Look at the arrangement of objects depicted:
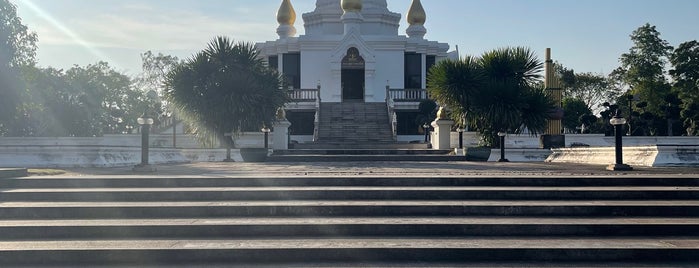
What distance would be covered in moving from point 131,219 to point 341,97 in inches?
1187

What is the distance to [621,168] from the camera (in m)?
11.3

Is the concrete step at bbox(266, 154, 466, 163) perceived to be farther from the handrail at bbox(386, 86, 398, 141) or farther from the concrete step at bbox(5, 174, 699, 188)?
the handrail at bbox(386, 86, 398, 141)

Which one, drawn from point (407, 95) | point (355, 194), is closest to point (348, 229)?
point (355, 194)

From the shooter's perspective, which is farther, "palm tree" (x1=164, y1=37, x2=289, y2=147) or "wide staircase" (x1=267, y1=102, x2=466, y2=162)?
"palm tree" (x1=164, y1=37, x2=289, y2=147)

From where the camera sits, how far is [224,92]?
21812 millimetres

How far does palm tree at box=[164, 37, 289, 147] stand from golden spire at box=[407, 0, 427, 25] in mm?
22116

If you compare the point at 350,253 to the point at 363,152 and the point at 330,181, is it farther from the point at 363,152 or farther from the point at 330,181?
the point at 363,152

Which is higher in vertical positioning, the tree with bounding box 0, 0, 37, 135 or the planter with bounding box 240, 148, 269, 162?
the tree with bounding box 0, 0, 37, 135

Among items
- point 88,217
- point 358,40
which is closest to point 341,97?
point 358,40

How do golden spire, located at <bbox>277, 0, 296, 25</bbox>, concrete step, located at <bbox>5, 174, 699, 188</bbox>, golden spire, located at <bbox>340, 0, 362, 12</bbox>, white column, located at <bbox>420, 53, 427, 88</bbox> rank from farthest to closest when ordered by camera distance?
golden spire, located at <bbox>277, 0, 296, 25</bbox> < golden spire, located at <bbox>340, 0, 362, 12</bbox> < white column, located at <bbox>420, 53, 427, 88</bbox> < concrete step, located at <bbox>5, 174, 699, 188</bbox>

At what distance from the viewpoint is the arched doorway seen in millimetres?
38312

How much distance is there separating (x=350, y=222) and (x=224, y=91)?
14852 millimetres

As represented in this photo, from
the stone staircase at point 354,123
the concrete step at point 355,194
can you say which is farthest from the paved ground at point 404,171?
the stone staircase at point 354,123

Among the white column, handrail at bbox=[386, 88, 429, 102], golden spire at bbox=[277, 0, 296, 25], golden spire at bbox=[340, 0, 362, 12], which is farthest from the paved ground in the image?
golden spire at bbox=[277, 0, 296, 25]
